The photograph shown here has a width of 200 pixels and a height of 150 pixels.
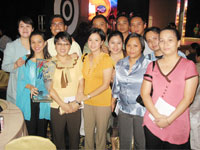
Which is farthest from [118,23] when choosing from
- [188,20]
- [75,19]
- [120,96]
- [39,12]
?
[188,20]

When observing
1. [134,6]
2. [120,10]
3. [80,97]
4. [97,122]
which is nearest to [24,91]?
[80,97]

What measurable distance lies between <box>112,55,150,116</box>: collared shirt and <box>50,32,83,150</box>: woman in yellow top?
0.43 meters

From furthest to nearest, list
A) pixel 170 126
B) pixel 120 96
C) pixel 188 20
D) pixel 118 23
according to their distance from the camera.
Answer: pixel 188 20
pixel 118 23
pixel 120 96
pixel 170 126

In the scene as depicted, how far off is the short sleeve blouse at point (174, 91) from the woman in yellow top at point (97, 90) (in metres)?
0.56

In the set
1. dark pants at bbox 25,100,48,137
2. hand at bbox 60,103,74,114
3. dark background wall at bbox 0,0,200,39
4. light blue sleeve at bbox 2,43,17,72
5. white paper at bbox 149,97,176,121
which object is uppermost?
dark background wall at bbox 0,0,200,39

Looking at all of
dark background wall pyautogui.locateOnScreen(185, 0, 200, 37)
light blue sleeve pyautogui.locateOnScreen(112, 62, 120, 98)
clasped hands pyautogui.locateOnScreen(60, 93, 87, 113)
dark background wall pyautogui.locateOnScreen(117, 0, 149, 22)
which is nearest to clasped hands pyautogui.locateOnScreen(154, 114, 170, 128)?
light blue sleeve pyautogui.locateOnScreen(112, 62, 120, 98)

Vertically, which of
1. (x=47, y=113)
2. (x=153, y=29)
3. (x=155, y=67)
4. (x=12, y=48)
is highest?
(x=153, y=29)

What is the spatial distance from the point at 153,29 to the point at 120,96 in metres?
0.86

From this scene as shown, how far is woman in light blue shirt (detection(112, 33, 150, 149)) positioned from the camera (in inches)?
77.7

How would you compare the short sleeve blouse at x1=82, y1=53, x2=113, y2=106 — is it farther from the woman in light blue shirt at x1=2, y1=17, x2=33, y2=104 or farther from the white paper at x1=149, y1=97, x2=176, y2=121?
the woman in light blue shirt at x1=2, y1=17, x2=33, y2=104

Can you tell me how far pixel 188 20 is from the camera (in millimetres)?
16938

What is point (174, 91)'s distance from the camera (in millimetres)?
1578

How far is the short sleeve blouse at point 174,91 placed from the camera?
155cm

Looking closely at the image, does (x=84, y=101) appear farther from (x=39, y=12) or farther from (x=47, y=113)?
(x=39, y=12)
